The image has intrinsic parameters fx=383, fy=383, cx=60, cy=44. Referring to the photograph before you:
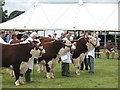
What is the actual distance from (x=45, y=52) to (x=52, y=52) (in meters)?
0.34

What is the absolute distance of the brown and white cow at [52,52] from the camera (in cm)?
1638

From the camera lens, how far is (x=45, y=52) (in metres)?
16.3

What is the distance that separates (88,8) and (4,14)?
43966mm

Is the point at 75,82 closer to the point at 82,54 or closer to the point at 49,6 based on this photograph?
the point at 82,54

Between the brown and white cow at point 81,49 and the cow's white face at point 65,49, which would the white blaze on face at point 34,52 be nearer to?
the cow's white face at point 65,49

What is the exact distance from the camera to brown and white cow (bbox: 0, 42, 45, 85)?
13.9 meters

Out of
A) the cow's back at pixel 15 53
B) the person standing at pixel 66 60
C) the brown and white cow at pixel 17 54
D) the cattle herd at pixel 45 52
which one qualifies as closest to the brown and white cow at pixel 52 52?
the cattle herd at pixel 45 52

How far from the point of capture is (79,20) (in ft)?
118

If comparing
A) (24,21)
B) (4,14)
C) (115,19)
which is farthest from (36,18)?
(4,14)

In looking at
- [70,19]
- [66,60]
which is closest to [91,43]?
[66,60]

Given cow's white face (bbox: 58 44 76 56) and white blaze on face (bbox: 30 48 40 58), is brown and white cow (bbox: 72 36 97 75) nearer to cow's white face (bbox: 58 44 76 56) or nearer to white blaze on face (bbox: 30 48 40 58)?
cow's white face (bbox: 58 44 76 56)

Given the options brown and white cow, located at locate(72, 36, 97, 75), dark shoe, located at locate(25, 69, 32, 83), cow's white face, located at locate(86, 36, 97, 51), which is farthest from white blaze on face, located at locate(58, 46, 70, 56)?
dark shoe, located at locate(25, 69, 32, 83)

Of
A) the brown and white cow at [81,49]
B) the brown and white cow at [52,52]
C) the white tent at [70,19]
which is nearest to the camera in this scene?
the brown and white cow at [52,52]

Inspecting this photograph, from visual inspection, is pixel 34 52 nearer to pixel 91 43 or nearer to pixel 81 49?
pixel 81 49
